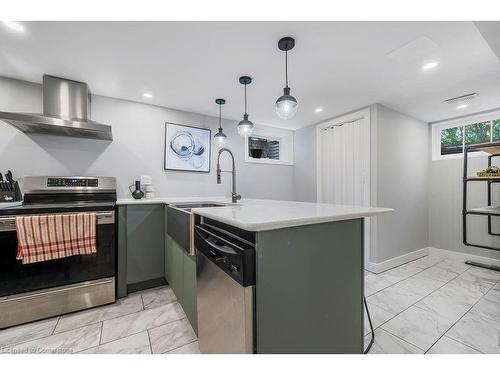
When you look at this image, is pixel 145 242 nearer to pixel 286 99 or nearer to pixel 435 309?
pixel 286 99

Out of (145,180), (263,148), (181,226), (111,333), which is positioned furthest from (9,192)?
(263,148)

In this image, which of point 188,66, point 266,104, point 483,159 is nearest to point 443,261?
point 483,159

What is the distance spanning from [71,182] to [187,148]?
4.53 ft

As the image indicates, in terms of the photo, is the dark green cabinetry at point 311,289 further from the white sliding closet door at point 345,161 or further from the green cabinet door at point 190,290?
the white sliding closet door at point 345,161

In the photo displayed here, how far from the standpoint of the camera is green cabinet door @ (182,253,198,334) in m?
1.46

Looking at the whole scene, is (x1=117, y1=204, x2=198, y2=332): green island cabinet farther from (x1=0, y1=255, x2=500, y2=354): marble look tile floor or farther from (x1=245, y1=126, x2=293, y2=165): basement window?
(x1=245, y1=126, x2=293, y2=165): basement window

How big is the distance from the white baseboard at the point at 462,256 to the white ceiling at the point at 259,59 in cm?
212

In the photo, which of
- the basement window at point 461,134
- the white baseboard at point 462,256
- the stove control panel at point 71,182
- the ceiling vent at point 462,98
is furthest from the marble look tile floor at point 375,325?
the ceiling vent at point 462,98

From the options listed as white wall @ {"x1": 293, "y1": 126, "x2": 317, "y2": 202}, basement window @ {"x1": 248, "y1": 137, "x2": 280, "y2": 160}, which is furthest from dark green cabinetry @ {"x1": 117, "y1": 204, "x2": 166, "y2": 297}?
white wall @ {"x1": 293, "y1": 126, "x2": 317, "y2": 202}

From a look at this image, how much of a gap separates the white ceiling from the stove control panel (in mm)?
1025
